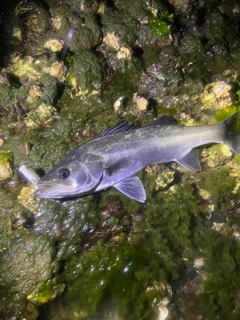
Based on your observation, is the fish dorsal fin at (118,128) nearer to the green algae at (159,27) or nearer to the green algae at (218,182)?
the green algae at (218,182)

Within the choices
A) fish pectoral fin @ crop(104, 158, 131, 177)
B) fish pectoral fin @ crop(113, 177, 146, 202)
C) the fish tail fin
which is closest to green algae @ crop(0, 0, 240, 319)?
fish pectoral fin @ crop(113, 177, 146, 202)

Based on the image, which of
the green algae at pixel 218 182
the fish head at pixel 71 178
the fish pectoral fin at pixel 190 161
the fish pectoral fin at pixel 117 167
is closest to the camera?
the fish head at pixel 71 178

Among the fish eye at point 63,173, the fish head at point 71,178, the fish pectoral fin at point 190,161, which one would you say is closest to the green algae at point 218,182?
the fish pectoral fin at point 190,161

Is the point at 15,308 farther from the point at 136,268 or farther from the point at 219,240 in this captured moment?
the point at 219,240

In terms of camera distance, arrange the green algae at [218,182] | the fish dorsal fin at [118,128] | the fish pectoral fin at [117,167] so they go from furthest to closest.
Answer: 1. the green algae at [218,182]
2. the fish dorsal fin at [118,128]
3. the fish pectoral fin at [117,167]

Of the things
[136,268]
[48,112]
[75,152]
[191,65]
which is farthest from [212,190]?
[48,112]

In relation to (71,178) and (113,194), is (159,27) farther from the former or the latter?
(71,178)

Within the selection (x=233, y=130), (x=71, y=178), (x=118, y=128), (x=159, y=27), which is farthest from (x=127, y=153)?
(x=159, y=27)
